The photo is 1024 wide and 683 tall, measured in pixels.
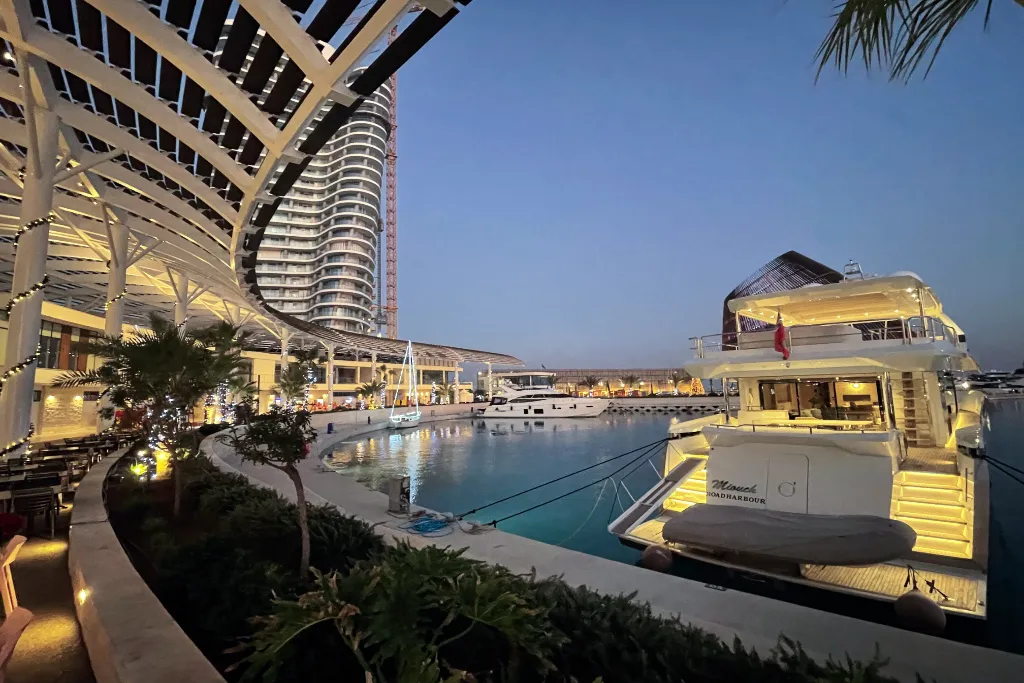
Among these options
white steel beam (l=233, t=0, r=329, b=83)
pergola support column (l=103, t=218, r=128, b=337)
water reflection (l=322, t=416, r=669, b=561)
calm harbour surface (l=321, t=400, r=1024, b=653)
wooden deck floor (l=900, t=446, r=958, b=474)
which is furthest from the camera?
pergola support column (l=103, t=218, r=128, b=337)

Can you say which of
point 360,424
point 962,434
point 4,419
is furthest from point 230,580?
point 360,424

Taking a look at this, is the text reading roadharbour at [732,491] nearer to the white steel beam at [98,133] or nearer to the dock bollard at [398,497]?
the dock bollard at [398,497]

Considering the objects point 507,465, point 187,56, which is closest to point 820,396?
point 507,465

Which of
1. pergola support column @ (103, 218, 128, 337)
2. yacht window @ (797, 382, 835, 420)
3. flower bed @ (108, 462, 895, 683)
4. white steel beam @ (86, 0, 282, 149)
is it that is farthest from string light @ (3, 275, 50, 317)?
yacht window @ (797, 382, 835, 420)

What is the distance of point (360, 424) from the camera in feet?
133

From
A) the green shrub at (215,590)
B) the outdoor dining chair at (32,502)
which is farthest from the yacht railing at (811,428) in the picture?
the outdoor dining chair at (32,502)

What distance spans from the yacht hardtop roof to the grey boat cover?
18.9 feet

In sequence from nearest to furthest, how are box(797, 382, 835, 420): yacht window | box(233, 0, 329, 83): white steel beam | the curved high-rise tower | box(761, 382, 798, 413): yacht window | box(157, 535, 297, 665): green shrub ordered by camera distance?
box(157, 535, 297, 665): green shrub, box(233, 0, 329, 83): white steel beam, box(761, 382, 798, 413): yacht window, box(797, 382, 835, 420): yacht window, the curved high-rise tower

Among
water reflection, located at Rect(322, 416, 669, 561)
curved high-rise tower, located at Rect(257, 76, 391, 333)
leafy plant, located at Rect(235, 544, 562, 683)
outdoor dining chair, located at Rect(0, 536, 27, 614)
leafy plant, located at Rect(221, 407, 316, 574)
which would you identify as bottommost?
water reflection, located at Rect(322, 416, 669, 561)

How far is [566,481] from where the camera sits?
19.3 meters

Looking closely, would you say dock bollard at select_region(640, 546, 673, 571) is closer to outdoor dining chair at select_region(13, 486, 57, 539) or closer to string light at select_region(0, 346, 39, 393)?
outdoor dining chair at select_region(13, 486, 57, 539)

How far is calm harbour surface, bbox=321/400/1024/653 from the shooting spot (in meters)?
8.63

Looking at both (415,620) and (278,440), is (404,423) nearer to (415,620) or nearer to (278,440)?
(278,440)

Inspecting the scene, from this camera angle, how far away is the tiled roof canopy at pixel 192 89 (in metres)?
7.81
